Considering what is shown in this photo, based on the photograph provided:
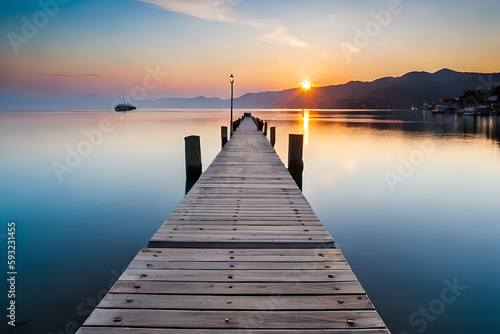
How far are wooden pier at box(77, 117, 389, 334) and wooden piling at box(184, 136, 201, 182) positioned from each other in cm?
592

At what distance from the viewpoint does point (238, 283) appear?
2.79 metres

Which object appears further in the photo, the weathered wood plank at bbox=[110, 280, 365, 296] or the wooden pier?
the weathered wood plank at bbox=[110, 280, 365, 296]

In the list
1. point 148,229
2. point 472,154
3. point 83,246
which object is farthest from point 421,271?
point 472,154

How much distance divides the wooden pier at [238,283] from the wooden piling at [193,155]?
5925 mm

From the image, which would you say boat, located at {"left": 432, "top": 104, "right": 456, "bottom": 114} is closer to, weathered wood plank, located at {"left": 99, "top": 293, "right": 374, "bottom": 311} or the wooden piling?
the wooden piling

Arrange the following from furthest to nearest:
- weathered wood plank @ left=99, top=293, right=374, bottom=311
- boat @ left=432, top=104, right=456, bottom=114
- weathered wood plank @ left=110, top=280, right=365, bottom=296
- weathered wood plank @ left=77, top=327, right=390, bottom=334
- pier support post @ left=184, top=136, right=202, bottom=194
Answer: boat @ left=432, top=104, right=456, bottom=114 < pier support post @ left=184, top=136, right=202, bottom=194 < weathered wood plank @ left=110, top=280, right=365, bottom=296 < weathered wood plank @ left=99, top=293, right=374, bottom=311 < weathered wood plank @ left=77, top=327, right=390, bottom=334

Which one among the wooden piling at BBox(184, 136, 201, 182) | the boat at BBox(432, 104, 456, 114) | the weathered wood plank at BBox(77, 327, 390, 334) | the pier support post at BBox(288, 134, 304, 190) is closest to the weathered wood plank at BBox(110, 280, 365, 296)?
the weathered wood plank at BBox(77, 327, 390, 334)

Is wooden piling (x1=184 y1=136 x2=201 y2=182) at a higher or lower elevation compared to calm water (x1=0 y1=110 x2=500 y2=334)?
higher

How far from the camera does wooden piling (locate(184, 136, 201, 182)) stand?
418 inches

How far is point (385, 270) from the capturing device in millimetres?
6020

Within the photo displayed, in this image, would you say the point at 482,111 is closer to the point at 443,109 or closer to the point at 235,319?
the point at 443,109

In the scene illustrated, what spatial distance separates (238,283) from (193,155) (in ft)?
27.3

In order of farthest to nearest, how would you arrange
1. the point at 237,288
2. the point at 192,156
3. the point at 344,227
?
the point at 192,156 → the point at 344,227 → the point at 237,288

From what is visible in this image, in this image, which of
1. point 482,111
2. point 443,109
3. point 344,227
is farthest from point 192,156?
point 443,109
